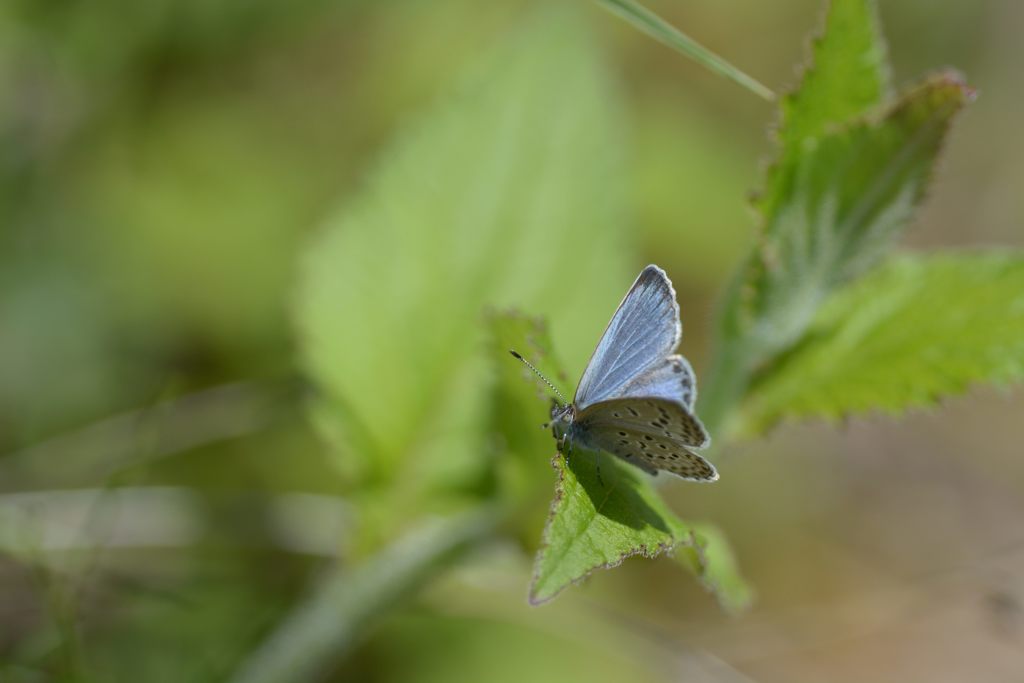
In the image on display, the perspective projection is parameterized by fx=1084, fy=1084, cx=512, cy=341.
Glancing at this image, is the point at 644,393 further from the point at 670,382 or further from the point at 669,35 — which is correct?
the point at 669,35

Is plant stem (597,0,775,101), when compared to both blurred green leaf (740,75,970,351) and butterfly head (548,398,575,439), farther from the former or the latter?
butterfly head (548,398,575,439)

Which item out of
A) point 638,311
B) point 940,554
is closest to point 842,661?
point 940,554

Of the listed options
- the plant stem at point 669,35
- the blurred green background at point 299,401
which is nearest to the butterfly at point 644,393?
the plant stem at point 669,35

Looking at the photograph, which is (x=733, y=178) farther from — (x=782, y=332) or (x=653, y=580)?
(x=782, y=332)

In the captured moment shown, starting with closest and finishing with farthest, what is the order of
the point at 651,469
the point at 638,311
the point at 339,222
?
1. the point at 638,311
2. the point at 651,469
3. the point at 339,222

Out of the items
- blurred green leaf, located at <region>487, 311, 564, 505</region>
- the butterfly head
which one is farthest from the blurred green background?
the butterfly head
